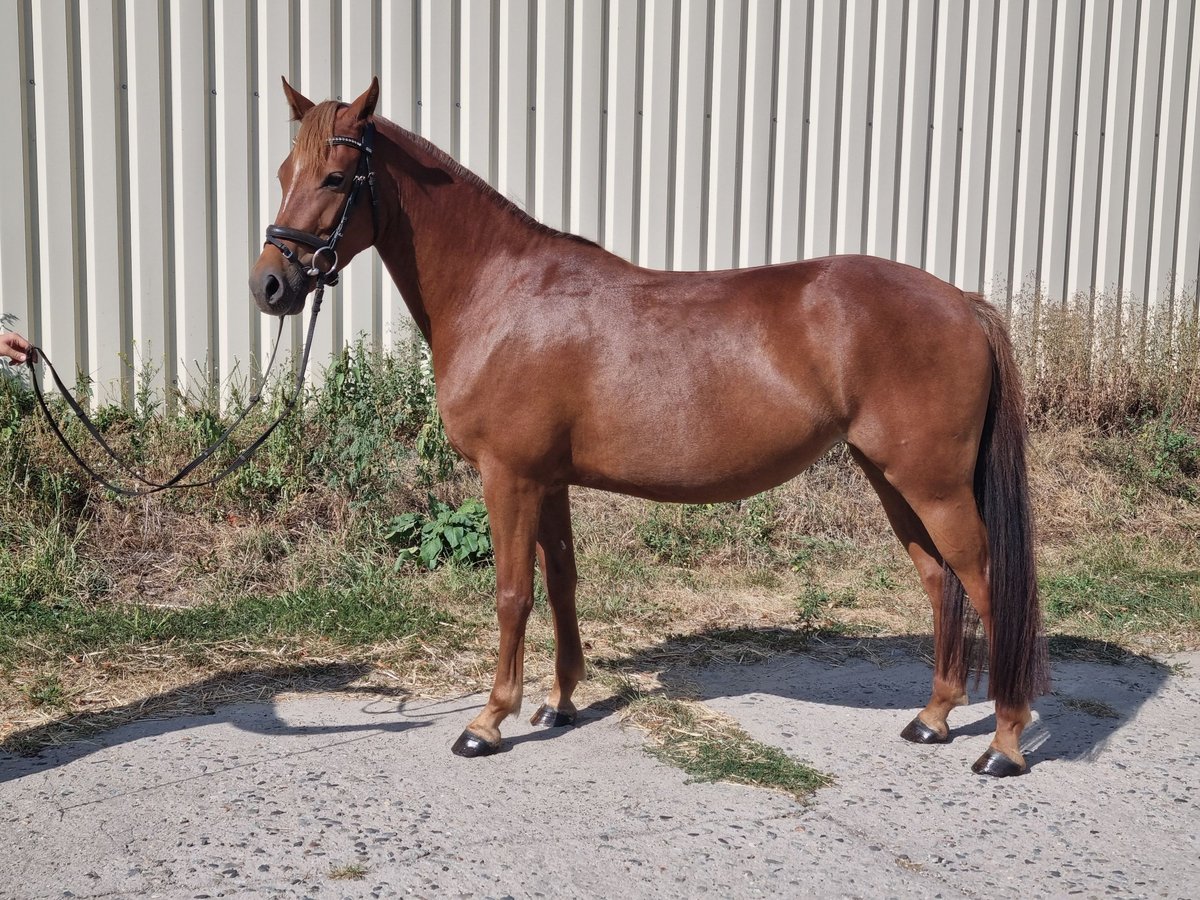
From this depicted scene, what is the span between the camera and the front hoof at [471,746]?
3744 mm

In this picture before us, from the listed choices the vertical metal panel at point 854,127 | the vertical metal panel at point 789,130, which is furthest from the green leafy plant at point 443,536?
the vertical metal panel at point 854,127

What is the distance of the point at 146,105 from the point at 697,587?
4496 millimetres

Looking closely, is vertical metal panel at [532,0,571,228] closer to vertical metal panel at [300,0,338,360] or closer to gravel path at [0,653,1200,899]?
vertical metal panel at [300,0,338,360]

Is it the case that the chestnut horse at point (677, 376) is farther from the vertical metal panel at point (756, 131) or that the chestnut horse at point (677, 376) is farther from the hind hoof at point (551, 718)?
the vertical metal panel at point (756, 131)

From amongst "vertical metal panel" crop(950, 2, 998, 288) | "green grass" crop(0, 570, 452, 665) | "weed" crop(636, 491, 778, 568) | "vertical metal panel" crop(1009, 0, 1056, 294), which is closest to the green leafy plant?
"green grass" crop(0, 570, 452, 665)

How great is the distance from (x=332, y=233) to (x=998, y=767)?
2.95 meters

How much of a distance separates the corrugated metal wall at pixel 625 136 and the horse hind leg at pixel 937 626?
393 cm

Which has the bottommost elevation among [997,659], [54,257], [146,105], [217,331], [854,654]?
[854,654]

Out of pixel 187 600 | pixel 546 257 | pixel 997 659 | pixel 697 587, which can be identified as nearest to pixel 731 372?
pixel 546 257

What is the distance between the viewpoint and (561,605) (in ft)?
13.6

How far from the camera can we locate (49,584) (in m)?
5.24

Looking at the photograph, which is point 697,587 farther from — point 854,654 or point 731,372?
point 731,372

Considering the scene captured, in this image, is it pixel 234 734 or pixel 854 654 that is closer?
pixel 234 734

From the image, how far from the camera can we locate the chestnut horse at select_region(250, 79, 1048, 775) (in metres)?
3.63
